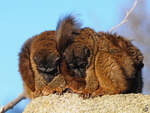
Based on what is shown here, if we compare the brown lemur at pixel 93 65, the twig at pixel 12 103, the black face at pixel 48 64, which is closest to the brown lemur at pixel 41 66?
the black face at pixel 48 64

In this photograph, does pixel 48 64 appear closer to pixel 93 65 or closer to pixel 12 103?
pixel 93 65

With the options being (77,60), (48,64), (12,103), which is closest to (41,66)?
(48,64)

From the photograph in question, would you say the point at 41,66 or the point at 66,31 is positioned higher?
the point at 66,31

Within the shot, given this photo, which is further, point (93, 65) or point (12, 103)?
point (12, 103)

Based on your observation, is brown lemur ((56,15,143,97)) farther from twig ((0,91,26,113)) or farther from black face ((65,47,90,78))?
twig ((0,91,26,113))

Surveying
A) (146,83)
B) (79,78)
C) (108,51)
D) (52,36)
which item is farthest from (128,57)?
(146,83)

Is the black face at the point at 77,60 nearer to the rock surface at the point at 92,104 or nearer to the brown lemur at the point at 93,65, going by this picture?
the brown lemur at the point at 93,65
